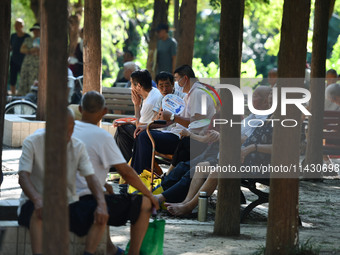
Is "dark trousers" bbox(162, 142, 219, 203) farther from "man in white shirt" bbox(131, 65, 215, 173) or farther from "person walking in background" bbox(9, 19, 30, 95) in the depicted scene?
"person walking in background" bbox(9, 19, 30, 95)

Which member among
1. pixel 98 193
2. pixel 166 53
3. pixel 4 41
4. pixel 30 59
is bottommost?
pixel 98 193

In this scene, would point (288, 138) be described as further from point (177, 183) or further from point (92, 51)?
point (92, 51)

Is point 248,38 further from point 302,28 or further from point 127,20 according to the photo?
point 302,28

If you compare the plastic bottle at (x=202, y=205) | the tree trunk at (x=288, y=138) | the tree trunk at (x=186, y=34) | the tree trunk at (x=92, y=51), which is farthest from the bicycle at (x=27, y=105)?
the tree trunk at (x=288, y=138)

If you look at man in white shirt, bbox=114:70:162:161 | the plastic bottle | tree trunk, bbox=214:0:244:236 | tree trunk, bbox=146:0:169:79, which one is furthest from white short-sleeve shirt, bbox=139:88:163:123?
tree trunk, bbox=146:0:169:79

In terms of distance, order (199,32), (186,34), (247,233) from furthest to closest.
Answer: (199,32) → (186,34) → (247,233)

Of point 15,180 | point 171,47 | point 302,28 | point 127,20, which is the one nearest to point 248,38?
point 127,20

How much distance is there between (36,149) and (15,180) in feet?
18.7

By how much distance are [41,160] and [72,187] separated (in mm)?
304

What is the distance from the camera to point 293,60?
23.6 ft

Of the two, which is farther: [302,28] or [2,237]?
[302,28]

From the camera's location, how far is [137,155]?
435 inches

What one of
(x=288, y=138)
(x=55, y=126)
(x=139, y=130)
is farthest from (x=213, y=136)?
(x=55, y=126)

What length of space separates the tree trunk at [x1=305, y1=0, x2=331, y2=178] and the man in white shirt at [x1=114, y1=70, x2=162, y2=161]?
2698 millimetres
